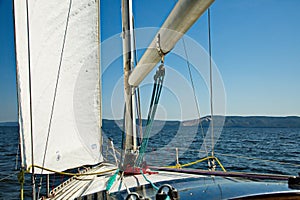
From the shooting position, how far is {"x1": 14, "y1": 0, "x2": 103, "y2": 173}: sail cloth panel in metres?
3.09

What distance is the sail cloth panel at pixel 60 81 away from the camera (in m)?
3.09

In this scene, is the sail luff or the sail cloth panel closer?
the sail luff

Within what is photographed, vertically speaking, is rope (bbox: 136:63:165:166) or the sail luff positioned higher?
the sail luff

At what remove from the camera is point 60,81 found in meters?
4.04

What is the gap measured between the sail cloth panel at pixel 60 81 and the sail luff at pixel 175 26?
3.97 ft

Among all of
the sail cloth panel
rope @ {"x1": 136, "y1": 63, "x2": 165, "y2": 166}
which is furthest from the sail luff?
the sail cloth panel

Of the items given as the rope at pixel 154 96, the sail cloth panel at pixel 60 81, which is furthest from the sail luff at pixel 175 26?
the sail cloth panel at pixel 60 81

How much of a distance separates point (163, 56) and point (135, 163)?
5.91 ft

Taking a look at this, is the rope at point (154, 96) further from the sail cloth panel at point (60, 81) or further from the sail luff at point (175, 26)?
the sail cloth panel at point (60, 81)

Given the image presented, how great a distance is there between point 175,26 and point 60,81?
2.29 m

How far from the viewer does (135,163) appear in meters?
4.12

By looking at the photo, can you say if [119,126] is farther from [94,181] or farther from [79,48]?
[79,48]

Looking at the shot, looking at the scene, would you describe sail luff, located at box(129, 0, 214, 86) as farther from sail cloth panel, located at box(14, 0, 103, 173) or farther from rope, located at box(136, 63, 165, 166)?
sail cloth panel, located at box(14, 0, 103, 173)

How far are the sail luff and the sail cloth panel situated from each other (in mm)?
1211
